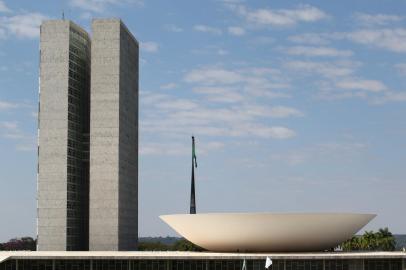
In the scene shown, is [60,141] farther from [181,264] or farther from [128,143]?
[181,264]

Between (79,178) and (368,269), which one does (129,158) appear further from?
(368,269)

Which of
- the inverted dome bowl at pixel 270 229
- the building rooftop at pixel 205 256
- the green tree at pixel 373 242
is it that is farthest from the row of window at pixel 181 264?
the green tree at pixel 373 242

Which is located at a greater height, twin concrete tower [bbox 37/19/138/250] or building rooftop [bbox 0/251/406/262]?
twin concrete tower [bbox 37/19/138/250]

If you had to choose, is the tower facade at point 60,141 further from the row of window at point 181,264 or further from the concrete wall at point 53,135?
the row of window at point 181,264

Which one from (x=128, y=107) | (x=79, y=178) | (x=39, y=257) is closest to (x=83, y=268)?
(x=39, y=257)

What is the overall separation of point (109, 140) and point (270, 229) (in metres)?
32.1

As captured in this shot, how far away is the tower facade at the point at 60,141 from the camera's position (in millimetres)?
98312

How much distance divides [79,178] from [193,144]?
1651cm

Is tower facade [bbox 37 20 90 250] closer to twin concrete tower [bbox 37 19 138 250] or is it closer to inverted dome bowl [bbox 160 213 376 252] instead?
twin concrete tower [bbox 37 19 138 250]

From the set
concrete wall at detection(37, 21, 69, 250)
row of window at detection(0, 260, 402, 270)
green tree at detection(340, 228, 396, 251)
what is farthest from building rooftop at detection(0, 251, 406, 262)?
green tree at detection(340, 228, 396, 251)

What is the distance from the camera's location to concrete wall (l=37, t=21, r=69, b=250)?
98125 millimetres

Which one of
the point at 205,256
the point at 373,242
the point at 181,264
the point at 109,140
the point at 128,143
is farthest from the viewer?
the point at 373,242

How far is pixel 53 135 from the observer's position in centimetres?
10044

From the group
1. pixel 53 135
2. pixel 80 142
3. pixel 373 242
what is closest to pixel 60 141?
pixel 53 135
